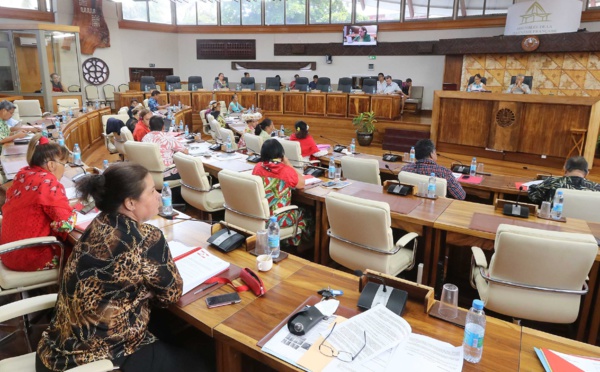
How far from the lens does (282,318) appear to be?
1732 millimetres

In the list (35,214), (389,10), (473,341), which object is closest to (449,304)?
(473,341)

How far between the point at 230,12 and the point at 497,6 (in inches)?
343

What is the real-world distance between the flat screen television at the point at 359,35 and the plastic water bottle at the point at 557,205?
35.5 ft

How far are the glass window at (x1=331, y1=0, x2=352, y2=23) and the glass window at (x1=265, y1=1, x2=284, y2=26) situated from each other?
1.84m

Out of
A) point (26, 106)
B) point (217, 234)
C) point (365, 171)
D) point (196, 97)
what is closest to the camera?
point (217, 234)

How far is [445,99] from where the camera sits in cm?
784

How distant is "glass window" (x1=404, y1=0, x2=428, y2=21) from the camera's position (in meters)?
12.5

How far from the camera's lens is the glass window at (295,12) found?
14.2 m

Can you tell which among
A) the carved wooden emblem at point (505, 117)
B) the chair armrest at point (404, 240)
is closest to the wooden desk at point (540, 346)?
the chair armrest at point (404, 240)

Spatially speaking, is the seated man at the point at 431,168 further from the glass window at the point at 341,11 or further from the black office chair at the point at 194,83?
the glass window at the point at 341,11

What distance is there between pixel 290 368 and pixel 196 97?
11096 millimetres

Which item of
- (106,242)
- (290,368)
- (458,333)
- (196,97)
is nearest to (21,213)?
(106,242)

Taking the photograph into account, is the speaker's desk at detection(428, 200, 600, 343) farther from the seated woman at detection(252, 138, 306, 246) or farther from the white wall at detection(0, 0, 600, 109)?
the white wall at detection(0, 0, 600, 109)

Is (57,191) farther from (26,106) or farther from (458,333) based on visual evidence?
(26,106)
